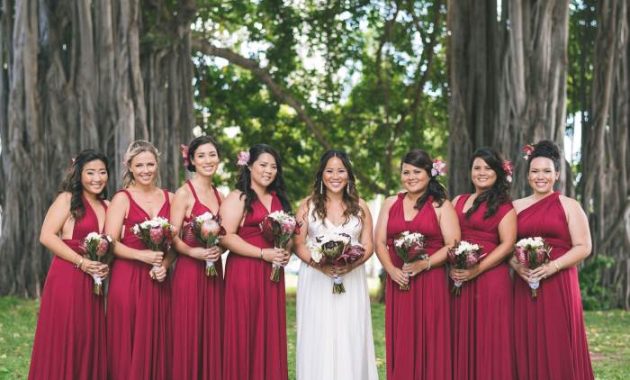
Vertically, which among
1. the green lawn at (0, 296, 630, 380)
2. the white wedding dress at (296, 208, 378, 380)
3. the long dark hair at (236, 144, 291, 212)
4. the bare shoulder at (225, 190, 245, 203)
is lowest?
the green lawn at (0, 296, 630, 380)

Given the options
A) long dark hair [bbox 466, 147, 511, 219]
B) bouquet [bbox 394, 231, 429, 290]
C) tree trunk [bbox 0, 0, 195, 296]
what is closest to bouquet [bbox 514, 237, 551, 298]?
long dark hair [bbox 466, 147, 511, 219]

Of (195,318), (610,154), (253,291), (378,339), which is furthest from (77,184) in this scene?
(610,154)

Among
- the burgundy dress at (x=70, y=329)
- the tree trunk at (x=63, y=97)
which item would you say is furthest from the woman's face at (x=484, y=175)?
the tree trunk at (x=63, y=97)

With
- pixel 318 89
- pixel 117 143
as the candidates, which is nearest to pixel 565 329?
pixel 117 143

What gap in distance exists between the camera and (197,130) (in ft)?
63.7

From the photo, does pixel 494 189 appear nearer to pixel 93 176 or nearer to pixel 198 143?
pixel 198 143

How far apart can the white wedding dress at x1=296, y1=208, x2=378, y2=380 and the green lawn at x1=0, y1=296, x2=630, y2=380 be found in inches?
71.3

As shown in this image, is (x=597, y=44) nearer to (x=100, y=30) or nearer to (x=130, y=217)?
(x=100, y=30)

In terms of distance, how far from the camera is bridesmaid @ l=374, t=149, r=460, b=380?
5988 millimetres

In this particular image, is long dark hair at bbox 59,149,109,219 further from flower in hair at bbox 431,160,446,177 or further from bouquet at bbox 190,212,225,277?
flower in hair at bbox 431,160,446,177

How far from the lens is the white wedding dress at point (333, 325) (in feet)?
20.1

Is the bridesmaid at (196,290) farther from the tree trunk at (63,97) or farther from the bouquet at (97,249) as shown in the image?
the tree trunk at (63,97)

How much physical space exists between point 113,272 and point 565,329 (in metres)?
2.82

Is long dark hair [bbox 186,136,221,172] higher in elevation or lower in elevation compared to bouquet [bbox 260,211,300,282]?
higher
